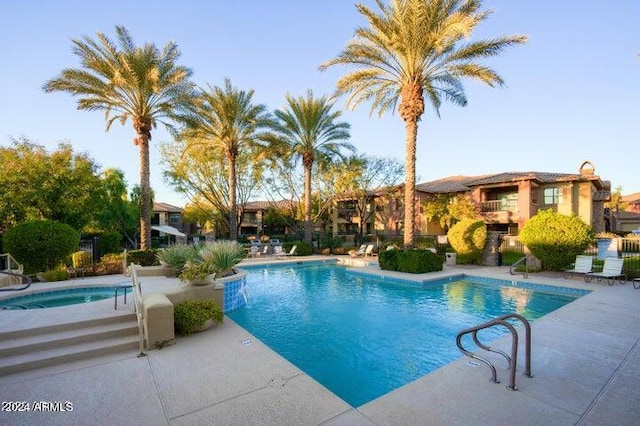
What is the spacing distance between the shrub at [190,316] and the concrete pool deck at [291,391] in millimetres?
308

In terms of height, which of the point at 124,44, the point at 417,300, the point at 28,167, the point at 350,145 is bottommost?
the point at 417,300

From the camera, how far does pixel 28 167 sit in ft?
58.4

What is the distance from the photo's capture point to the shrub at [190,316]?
21.2 feet

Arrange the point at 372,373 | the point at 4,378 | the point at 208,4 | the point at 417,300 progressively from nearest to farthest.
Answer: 1. the point at 4,378
2. the point at 372,373
3. the point at 417,300
4. the point at 208,4

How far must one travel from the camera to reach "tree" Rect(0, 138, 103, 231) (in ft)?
57.8

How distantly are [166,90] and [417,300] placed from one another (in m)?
16.1

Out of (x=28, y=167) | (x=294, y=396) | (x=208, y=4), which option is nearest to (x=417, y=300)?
(x=294, y=396)

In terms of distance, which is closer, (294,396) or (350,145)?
(294,396)

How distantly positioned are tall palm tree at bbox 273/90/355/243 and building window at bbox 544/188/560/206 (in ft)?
58.3

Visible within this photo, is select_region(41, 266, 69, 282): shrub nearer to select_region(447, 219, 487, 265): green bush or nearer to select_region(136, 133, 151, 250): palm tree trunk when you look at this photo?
select_region(136, 133, 151, 250): palm tree trunk

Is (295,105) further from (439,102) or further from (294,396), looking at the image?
(294,396)

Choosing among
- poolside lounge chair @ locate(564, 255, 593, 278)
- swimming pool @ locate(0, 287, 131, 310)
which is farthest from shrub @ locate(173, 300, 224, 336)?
poolside lounge chair @ locate(564, 255, 593, 278)

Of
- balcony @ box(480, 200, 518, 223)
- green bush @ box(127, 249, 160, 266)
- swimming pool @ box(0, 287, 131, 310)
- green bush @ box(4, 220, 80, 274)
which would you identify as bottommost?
swimming pool @ box(0, 287, 131, 310)

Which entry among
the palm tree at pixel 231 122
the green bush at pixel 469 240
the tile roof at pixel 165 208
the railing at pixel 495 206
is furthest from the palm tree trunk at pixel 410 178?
the tile roof at pixel 165 208
